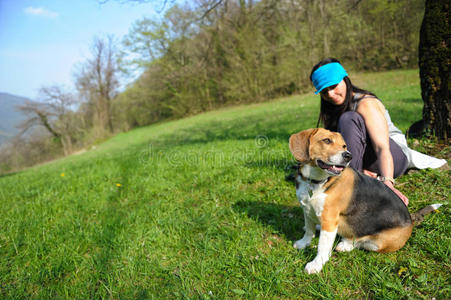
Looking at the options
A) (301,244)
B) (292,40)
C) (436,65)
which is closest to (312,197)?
(301,244)

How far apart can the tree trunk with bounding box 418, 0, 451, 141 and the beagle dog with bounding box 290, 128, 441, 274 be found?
8.56ft

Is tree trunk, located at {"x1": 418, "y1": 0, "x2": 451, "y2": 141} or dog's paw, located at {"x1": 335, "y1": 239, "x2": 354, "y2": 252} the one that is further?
tree trunk, located at {"x1": 418, "y1": 0, "x2": 451, "y2": 141}

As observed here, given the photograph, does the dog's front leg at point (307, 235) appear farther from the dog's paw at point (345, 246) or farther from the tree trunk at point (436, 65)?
the tree trunk at point (436, 65)

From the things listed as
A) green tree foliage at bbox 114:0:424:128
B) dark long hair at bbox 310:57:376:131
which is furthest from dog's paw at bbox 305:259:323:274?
green tree foliage at bbox 114:0:424:128

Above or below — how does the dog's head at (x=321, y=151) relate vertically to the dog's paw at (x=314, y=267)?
above

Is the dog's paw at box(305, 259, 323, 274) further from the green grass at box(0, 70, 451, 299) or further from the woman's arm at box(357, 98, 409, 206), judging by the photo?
the woman's arm at box(357, 98, 409, 206)

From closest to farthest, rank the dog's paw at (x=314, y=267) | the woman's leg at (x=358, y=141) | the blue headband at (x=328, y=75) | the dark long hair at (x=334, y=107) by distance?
the dog's paw at (x=314, y=267) < the blue headband at (x=328, y=75) < the woman's leg at (x=358, y=141) < the dark long hair at (x=334, y=107)

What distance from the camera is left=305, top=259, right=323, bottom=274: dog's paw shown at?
236 centimetres

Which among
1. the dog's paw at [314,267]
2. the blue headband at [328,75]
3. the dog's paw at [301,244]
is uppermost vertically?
the blue headband at [328,75]

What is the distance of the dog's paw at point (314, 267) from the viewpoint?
92.8 inches

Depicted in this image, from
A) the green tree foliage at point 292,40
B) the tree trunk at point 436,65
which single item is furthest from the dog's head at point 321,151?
the green tree foliage at point 292,40

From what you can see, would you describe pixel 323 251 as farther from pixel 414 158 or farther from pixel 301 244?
pixel 414 158

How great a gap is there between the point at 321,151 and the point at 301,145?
216mm

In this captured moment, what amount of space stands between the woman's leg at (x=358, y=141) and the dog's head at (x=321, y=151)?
2.66 feet
